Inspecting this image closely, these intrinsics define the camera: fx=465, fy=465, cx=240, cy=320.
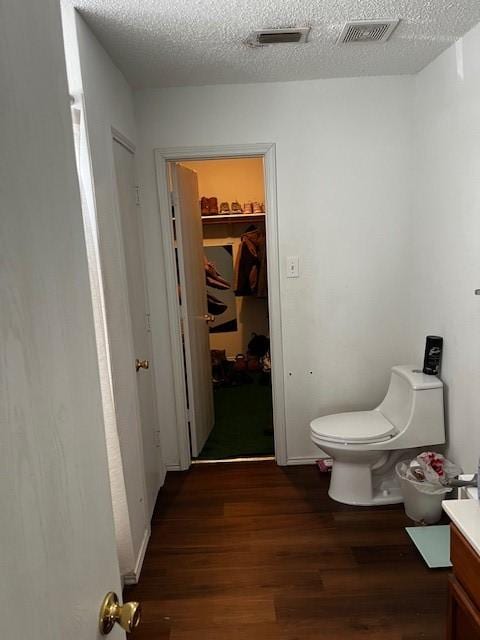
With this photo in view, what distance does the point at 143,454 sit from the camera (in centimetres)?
255

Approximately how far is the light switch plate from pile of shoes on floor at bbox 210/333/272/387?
220 cm

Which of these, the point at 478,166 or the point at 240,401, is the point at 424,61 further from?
the point at 240,401

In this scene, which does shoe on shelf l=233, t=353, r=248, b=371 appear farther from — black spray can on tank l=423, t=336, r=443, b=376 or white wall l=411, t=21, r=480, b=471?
black spray can on tank l=423, t=336, r=443, b=376

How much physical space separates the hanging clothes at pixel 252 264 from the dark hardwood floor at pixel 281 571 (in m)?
2.58

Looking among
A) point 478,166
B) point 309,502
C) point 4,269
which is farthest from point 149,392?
point 4,269

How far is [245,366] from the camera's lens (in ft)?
17.4

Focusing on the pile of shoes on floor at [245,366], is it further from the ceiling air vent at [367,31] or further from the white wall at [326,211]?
the ceiling air vent at [367,31]

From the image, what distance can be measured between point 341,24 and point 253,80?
0.80m

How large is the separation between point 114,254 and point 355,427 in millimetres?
1668

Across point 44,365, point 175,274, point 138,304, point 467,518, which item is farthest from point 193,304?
point 44,365

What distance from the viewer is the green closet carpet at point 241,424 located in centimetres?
345

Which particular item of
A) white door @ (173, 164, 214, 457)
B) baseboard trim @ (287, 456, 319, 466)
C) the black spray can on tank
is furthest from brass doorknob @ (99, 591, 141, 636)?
baseboard trim @ (287, 456, 319, 466)

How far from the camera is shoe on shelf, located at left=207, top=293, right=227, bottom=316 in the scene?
205 inches

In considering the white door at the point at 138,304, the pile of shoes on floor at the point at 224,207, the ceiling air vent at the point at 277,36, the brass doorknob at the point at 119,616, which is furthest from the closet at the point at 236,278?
the brass doorknob at the point at 119,616
